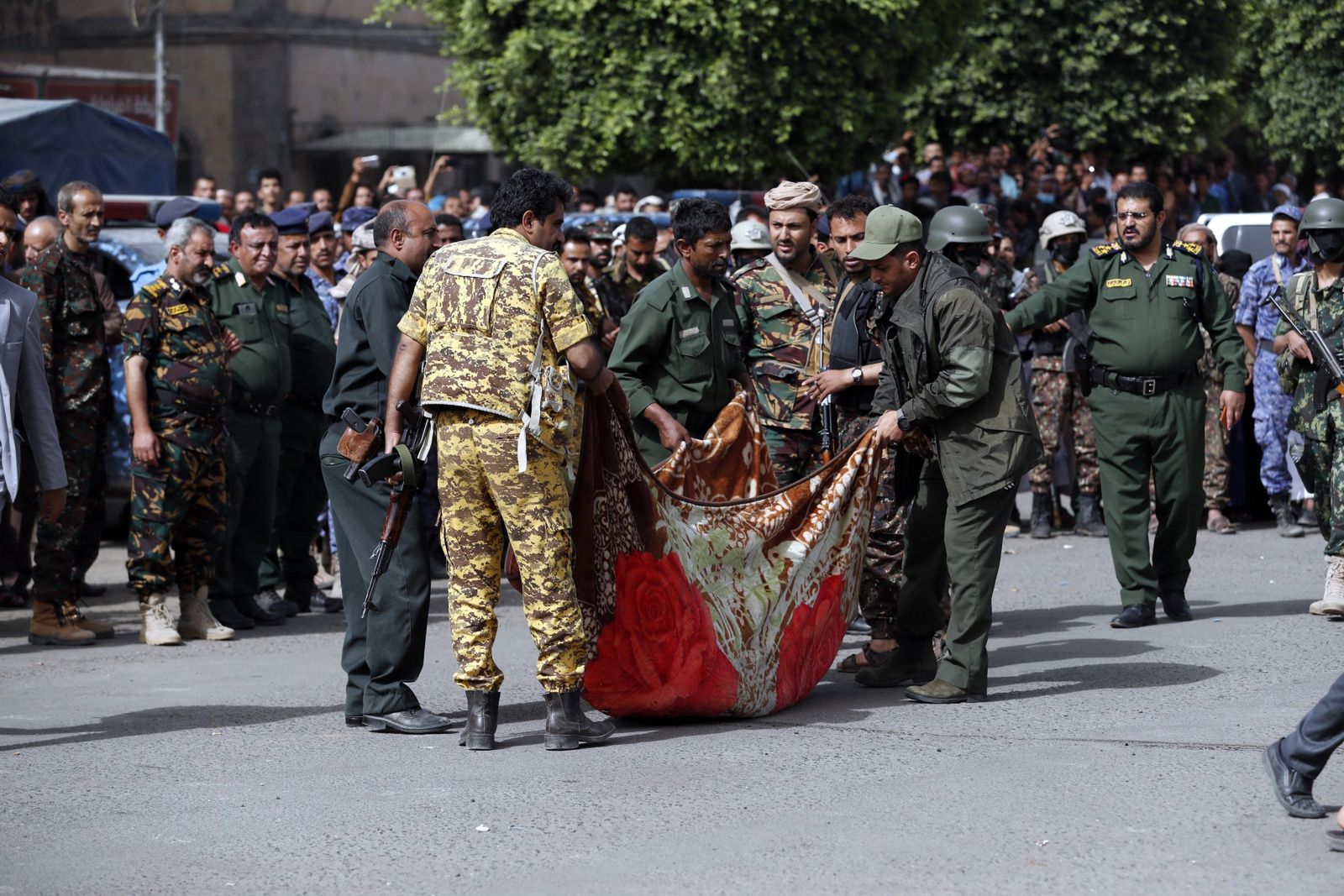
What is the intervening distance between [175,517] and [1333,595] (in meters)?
6.01

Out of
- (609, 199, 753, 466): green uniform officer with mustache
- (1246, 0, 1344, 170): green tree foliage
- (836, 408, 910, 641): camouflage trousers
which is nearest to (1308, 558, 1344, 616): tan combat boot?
(836, 408, 910, 641): camouflage trousers

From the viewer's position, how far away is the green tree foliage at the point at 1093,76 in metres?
29.9

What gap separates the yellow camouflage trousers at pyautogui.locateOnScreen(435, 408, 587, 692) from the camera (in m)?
6.74

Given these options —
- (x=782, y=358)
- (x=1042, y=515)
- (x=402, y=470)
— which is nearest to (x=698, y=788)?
(x=402, y=470)

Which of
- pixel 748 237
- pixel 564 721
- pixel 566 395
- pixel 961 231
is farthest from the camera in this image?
pixel 748 237

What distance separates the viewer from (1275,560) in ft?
39.6

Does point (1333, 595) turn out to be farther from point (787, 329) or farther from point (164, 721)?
point (164, 721)

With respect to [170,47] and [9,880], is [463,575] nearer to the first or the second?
[9,880]

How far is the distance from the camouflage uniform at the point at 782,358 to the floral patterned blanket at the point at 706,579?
0.96 meters

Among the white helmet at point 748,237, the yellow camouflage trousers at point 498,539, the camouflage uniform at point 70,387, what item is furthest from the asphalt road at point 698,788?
the white helmet at point 748,237

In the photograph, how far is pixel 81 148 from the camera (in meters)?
17.7

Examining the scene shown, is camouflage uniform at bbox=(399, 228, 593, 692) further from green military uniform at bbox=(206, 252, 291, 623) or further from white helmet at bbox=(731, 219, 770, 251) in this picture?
white helmet at bbox=(731, 219, 770, 251)

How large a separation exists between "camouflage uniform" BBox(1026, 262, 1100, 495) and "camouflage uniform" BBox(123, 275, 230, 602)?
6.05 m

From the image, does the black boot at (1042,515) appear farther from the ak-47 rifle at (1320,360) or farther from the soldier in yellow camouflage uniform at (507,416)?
the soldier in yellow camouflage uniform at (507,416)
